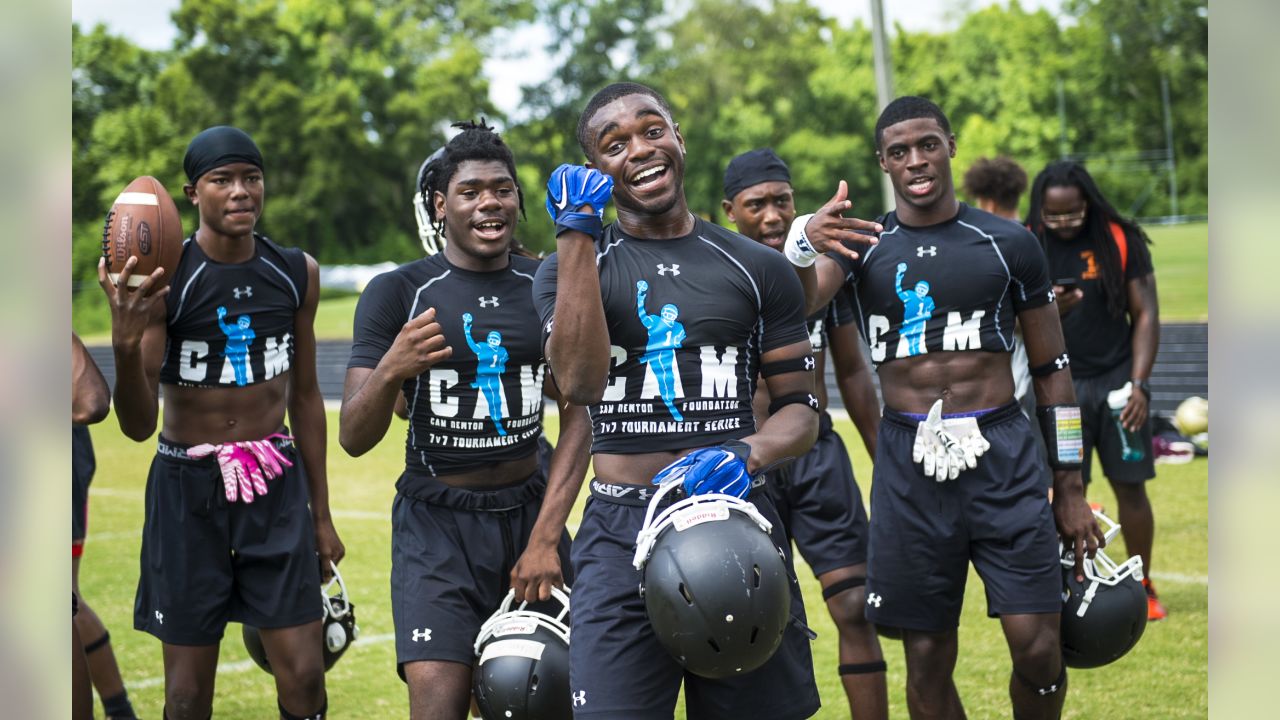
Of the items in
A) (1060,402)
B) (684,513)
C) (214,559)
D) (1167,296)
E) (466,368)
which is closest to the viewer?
(684,513)

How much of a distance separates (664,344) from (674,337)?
0.04 metres

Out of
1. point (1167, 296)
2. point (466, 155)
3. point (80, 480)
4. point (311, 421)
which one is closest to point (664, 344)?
point (466, 155)

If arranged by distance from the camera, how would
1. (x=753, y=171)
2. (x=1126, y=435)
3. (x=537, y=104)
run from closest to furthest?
(x=753, y=171) → (x=1126, y=435) → (x=537, y=104)

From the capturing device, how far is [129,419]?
211 inches

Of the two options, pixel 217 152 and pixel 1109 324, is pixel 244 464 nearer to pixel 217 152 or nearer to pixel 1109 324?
pixel 217 152

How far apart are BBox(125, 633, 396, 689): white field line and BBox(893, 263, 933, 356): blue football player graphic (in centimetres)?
332

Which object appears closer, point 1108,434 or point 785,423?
point 785,423

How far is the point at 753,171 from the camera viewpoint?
6.68m

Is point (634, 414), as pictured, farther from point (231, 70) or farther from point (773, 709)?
point (231, 70)

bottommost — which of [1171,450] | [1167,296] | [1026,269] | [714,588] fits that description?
[1171,450]

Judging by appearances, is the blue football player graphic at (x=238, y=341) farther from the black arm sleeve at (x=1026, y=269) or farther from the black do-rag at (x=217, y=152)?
the black arm sleeve at (x=1026, y=269)
